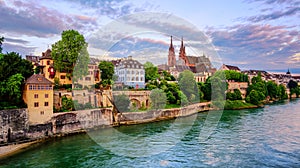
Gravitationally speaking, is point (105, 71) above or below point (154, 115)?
above

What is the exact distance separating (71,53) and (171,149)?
17015 mm

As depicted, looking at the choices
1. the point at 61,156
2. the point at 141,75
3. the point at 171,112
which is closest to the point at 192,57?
the point at 141,75

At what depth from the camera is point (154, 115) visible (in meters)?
30.4

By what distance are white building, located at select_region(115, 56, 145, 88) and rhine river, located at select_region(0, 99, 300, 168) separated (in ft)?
46.3

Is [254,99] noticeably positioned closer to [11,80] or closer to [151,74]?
[151,74]

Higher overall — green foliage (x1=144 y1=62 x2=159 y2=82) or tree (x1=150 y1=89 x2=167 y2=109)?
green foliage (x1=144 y1=62 x2=159 y2=82)

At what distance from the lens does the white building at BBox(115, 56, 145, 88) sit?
37.7 meters

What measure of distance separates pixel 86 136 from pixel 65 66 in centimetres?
1019

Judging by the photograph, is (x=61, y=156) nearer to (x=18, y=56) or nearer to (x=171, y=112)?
(x=18, y=56)

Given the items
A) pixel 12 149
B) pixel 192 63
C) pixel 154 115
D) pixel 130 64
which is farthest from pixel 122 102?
pixel 192 63

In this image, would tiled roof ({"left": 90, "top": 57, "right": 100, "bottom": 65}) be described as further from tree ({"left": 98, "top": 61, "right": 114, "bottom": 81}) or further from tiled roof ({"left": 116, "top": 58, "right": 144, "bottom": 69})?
tiled roof ({"left": 116, "top": 58, "right": 144, "bottom": 69})

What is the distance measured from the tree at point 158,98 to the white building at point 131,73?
201 inches

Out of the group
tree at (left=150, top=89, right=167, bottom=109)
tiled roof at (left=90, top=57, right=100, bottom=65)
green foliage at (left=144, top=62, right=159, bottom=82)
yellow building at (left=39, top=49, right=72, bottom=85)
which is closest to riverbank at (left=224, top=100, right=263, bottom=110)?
green foliage at (left=144, top=62, right=159, bottom=82)

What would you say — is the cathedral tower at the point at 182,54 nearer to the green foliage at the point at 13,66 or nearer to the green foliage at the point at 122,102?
the green foliage at the point at 122,102
